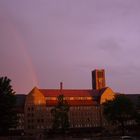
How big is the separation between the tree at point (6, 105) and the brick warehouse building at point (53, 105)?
11861 centimetres

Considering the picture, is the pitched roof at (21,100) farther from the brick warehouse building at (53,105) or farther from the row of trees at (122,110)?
the row of trees at (122,110)

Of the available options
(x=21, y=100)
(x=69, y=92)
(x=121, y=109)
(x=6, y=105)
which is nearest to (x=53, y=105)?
(x=69, y=92)

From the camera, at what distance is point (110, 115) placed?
123688mm

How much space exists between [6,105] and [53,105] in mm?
133463

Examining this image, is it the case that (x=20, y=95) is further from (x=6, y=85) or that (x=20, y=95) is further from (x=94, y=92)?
(x=6, y=85)

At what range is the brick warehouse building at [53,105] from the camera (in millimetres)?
169125

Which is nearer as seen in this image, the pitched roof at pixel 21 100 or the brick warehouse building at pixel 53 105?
the brick warehouse building at pixel 53 105

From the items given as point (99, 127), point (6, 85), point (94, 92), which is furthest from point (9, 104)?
point (94, 92)

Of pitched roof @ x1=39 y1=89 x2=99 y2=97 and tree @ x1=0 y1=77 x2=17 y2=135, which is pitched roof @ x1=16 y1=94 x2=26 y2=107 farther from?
tree @ x1=0 y1=77 x2=17 y2=135

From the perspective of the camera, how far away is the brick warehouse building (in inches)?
6658

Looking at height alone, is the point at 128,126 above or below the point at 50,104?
below

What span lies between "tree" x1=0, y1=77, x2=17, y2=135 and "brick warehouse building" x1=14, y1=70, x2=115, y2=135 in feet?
389

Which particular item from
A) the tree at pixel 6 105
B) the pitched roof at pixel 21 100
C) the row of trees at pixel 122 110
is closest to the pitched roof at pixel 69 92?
the pitched roof at pixel 21 100

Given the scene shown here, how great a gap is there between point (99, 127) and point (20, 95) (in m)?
A: 46.2
